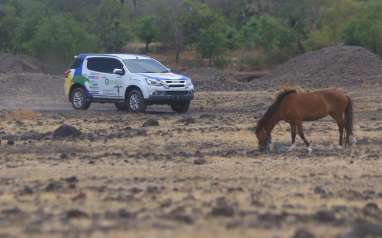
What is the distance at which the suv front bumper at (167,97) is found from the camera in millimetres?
28422

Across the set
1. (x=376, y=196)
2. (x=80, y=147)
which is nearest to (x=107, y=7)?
(x=80, y=147)

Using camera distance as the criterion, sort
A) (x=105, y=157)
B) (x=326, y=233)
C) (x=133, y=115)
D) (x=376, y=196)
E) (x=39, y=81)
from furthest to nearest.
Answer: (x=39, y=81) → (x=133, y=115) → (x=105, y=157) → (x=376, y=196) → (x=326, y=233)

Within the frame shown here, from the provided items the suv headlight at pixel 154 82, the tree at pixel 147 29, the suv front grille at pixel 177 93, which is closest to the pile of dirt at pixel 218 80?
the suv front grille at pixel 177 93

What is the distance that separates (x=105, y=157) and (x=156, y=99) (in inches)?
456

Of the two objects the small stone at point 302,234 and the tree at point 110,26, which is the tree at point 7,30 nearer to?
the tree at point 110,26

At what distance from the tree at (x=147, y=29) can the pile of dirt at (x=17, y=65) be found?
58.0 ft

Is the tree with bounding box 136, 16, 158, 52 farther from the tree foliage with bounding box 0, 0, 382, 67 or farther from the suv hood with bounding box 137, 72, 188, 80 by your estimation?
the suv hood with bounding box 137, 72, 188, 80

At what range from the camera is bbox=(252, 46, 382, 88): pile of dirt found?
4288cm

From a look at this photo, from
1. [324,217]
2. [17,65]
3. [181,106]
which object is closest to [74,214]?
[324,217]

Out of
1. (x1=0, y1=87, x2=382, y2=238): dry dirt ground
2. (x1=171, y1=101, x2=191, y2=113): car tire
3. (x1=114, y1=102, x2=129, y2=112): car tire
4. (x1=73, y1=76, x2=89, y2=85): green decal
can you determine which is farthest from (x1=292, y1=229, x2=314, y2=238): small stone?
(x1=73, y1=76, x2=89, y2=85): green decal

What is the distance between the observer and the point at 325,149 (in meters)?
18.3

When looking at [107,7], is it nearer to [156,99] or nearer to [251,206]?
[156,99]

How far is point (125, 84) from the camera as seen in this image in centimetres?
2917

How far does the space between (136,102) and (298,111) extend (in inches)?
449
